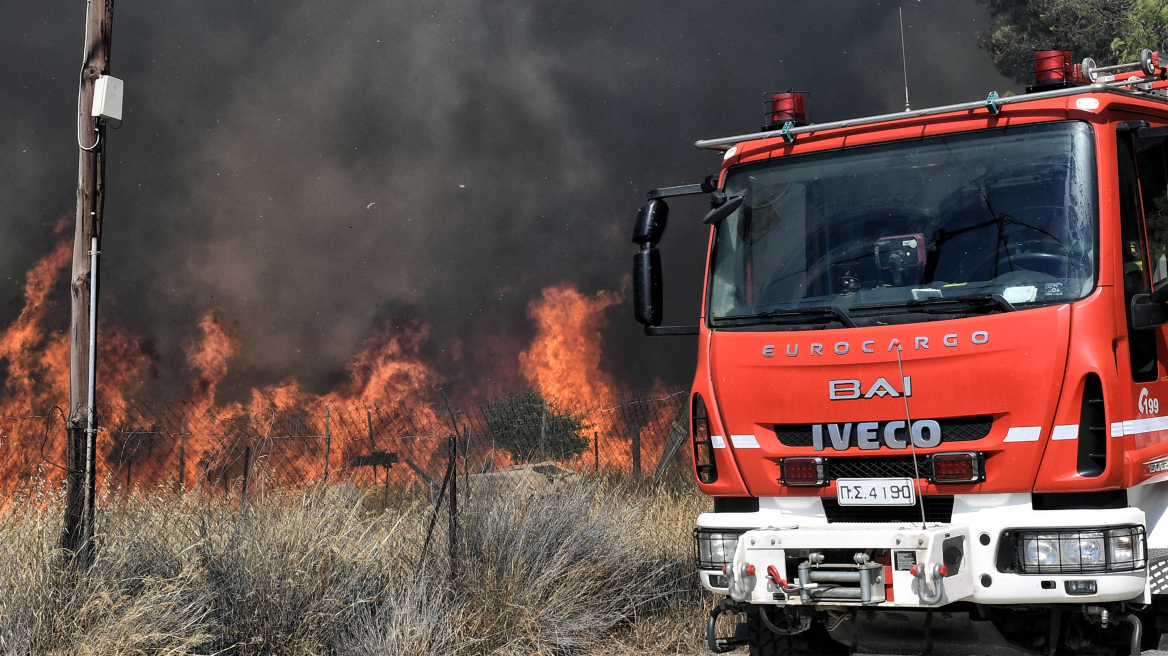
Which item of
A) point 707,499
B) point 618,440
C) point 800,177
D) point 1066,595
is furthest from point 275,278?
point 1066,595

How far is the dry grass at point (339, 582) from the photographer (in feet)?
17.9

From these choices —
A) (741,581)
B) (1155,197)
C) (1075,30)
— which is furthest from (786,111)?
(1075,30)

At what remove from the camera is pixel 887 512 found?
5.33 metres

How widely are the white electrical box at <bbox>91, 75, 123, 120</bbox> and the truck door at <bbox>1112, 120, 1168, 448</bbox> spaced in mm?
5421

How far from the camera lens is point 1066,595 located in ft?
15.7

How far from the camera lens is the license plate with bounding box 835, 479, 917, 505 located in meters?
5.18

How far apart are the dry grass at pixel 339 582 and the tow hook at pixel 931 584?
278 cm

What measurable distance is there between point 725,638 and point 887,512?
4.30 feet

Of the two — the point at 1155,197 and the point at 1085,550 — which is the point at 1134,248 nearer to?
the point at 1155,197

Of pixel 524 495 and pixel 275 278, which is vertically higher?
pixel 275 278

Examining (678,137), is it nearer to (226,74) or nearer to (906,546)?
(226,74)

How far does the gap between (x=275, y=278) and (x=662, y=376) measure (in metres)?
9.65

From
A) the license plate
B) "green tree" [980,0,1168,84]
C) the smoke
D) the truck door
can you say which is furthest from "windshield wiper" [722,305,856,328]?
the smoke

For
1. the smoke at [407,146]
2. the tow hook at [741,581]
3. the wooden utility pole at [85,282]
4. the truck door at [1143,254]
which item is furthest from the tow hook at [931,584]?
the smoke at [407,146]
